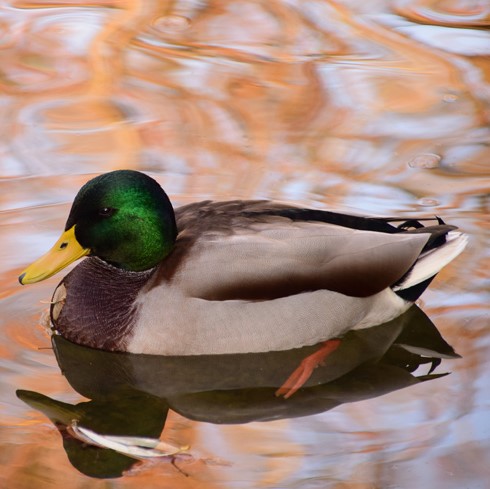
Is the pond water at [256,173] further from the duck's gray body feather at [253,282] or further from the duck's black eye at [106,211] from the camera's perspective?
the duck's black eye at [106,211]

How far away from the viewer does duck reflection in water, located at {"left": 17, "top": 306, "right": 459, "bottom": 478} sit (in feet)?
16.3

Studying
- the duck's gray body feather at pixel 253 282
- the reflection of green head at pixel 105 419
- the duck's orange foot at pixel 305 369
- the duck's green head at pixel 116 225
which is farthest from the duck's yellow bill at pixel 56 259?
the duck's orange foot at pixel 305 369

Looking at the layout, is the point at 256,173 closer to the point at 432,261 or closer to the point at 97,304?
the point at 432,261

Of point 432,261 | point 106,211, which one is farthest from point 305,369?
point 106,211

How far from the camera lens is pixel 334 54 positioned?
9.54m

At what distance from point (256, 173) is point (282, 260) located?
1972 mm

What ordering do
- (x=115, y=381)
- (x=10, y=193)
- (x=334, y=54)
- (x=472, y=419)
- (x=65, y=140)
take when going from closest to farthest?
(x=472, y=419), (x=115, y=381), (x=10, y=193), (x=65, y=140), (x=334, y=54)

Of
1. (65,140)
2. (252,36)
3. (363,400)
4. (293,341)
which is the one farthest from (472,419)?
(252,36)

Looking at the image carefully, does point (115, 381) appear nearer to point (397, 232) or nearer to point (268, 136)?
point (397, 232)

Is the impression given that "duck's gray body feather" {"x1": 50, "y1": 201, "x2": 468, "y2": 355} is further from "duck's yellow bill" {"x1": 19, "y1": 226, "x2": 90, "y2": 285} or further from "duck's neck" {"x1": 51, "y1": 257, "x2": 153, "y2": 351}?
"duck's yellow bill" {"x1": 19, "y1": 226, "x2": 90, "y2": 285}

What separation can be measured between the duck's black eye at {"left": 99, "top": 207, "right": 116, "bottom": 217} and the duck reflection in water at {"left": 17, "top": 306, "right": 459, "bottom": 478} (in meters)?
0.72

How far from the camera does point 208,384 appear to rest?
5402 millimetres

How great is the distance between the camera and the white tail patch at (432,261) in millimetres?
5875

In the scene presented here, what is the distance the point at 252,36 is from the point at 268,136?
2.36 metres
